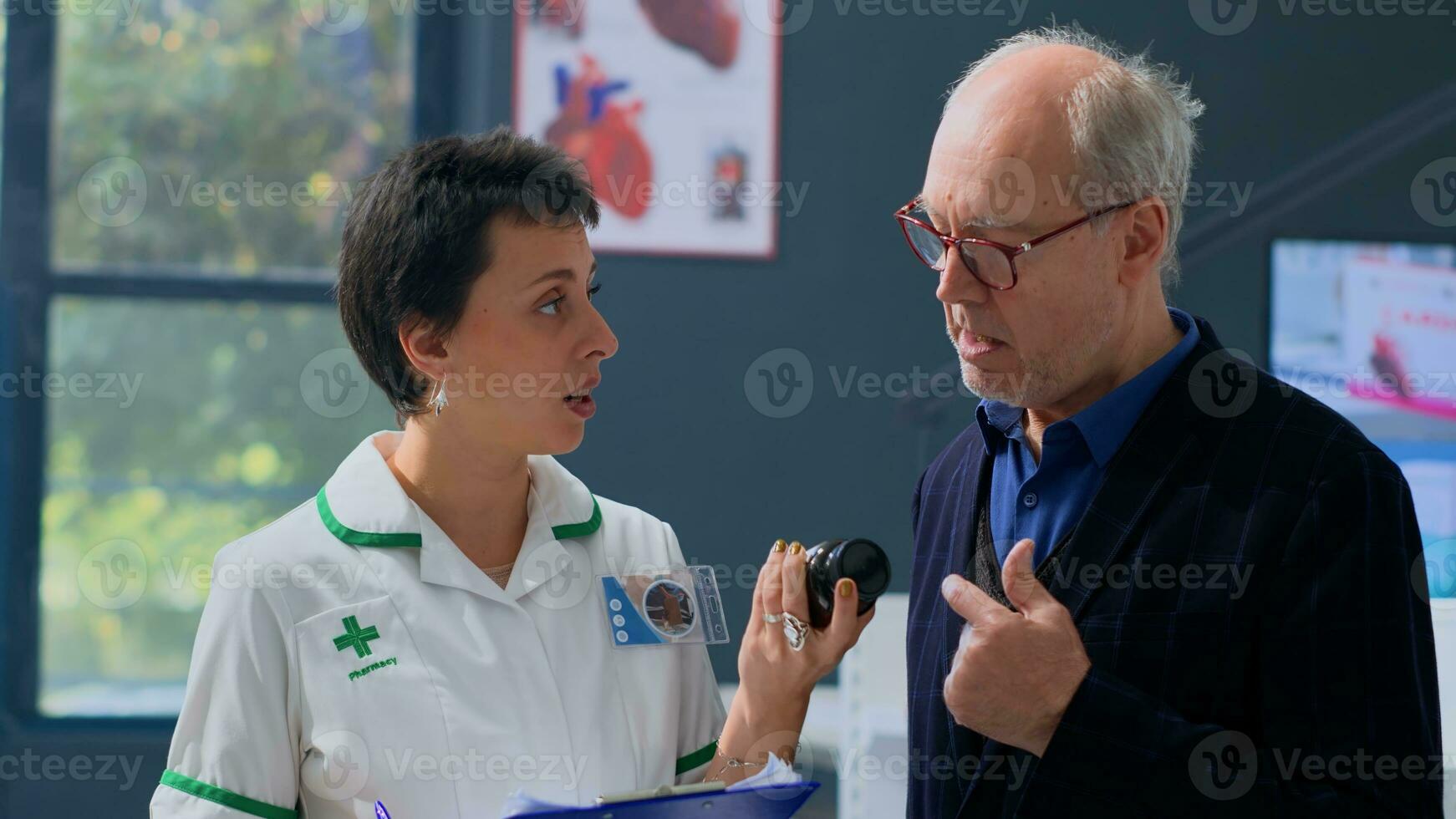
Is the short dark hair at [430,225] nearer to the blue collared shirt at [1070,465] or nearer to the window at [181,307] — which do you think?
the blue collared shirt at [1070,465]

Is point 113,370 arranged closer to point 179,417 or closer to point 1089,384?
point 179,417

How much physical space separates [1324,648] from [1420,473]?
3179 millimetres

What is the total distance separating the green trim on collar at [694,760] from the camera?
1607mm

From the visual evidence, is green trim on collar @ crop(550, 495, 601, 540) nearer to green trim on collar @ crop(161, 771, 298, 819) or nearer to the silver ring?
the silver ring

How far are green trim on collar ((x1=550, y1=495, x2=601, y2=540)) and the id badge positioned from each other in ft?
0.21

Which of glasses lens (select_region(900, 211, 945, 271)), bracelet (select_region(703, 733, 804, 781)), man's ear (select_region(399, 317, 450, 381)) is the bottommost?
bracelet (select_region(703, 733, 804, 781))

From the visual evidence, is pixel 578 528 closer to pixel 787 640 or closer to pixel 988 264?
pixel 787 640

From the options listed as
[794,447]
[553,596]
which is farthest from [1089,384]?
[794,447]

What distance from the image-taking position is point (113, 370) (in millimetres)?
3959

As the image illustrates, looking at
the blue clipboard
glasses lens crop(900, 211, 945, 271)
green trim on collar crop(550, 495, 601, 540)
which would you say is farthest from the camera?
green trim on collar crop(550, 495, 601, 540)

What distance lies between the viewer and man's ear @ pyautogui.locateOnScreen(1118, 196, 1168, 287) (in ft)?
4.77

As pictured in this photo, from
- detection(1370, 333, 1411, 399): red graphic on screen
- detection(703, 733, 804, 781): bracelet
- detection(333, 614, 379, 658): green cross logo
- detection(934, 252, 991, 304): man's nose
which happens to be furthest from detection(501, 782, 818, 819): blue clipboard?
detection(1370, 333, 1411, 399): red graphic on screen

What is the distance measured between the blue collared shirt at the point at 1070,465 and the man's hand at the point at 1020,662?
0.17m

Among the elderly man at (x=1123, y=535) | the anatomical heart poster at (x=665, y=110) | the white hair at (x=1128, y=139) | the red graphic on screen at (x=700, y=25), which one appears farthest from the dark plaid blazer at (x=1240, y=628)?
the red graphic on screen at (x=700, y=25)
